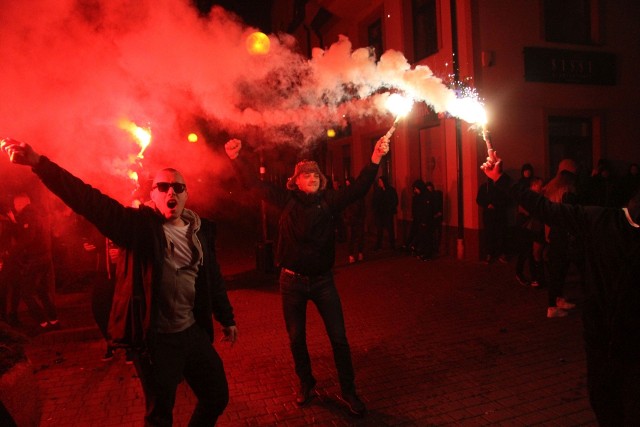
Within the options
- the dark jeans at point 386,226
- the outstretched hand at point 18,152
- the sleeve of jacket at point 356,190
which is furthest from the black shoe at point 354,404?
the dark jeans at point 386,226

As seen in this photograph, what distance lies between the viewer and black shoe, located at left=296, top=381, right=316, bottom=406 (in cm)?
416

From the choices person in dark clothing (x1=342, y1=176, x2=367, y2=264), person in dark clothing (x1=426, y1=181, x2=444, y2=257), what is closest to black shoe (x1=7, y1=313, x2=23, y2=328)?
person in dark clothing (x1=342, y1=176, x2=367, y2=264)

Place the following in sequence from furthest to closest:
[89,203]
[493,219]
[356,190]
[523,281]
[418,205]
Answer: [418,205] → [493,219] → [523,281] → [356,190] → [89,203]

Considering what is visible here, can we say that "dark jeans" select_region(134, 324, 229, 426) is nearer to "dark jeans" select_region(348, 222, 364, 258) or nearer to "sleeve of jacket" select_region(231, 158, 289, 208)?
"sleeve of jacket" select_region(231, 158, 289, 208)

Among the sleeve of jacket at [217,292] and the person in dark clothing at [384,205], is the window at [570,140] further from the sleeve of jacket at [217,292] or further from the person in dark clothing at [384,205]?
the sleeve of jacket at [217,292]

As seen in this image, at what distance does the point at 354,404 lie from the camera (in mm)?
3943

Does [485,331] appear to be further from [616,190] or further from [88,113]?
[616,190]

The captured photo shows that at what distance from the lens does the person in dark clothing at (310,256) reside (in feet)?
13.1

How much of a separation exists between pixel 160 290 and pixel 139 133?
4.09 m

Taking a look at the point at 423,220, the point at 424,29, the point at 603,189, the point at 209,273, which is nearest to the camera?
the point at 209,273

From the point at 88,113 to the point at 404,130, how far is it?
8196 mm

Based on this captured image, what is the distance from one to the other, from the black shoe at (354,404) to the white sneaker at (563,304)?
12.5 feet

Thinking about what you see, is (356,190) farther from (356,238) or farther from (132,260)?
(356,238)

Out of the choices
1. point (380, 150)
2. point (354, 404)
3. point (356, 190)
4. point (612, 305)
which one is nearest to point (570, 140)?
point (380, 150)
